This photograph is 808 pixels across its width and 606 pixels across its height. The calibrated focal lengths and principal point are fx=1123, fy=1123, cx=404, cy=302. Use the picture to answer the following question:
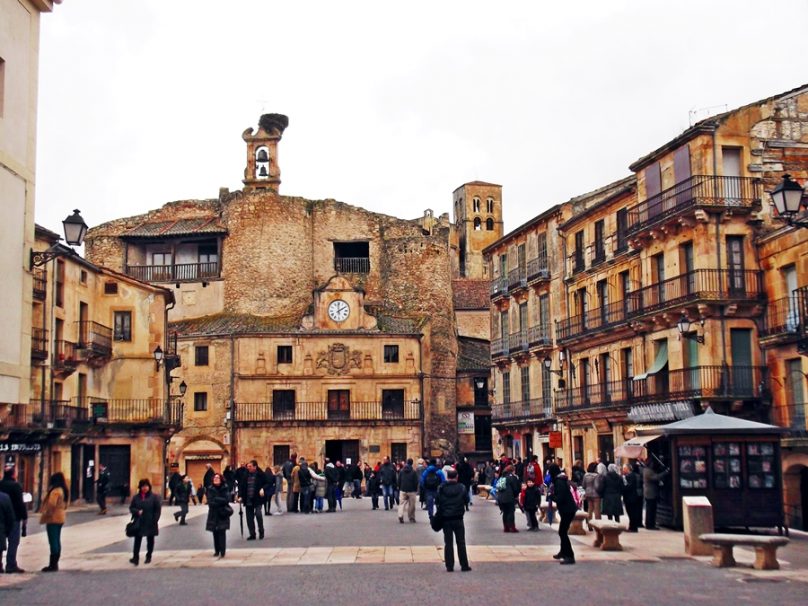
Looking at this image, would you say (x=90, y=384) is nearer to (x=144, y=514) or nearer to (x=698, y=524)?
(x=144, y=514)

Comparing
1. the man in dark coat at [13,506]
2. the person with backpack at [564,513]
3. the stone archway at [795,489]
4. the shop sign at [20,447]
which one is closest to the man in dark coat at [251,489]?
the man in dark coat at [13,506]

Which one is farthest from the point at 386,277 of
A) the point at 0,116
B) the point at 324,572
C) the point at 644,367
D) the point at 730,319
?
the point at 0,116

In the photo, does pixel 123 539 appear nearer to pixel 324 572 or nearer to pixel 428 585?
pixel 324 572

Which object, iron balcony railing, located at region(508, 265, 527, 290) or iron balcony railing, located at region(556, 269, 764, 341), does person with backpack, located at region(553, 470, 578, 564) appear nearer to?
iron balcony railing, located at region(556, 269, 764, 341)

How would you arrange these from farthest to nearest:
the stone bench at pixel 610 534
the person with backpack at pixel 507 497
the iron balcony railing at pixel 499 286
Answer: the iron balcony railing at pixel 499 286, the person with backpack at pixel 507 497, the stone bench at pixel 610 534

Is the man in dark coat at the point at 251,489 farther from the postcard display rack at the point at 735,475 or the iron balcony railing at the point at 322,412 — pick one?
the iron balcony railing at the point at 322,412

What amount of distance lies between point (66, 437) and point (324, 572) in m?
23.5

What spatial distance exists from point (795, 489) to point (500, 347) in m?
27.0

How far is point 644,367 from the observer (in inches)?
1483

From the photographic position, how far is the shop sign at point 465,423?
61.8m

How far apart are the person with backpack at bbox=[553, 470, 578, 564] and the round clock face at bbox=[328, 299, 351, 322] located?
4208 centimetres

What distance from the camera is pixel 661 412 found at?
114 feet

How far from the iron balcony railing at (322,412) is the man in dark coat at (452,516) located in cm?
4045

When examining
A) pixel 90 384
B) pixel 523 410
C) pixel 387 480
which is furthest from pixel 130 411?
pixel 523 410
